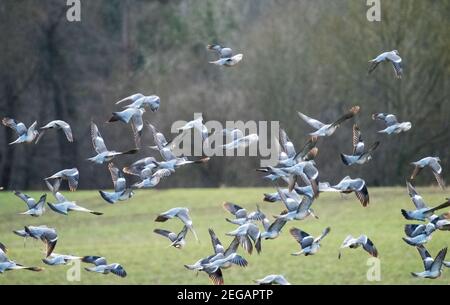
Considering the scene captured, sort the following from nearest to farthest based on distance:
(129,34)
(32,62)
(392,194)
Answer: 1. (392,194)
2. (32,62)
3. (129,34)

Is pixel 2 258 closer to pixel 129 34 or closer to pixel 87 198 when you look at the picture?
pixel 87 198

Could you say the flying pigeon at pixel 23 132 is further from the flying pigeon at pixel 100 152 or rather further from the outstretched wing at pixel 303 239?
the outstretched wing at pixel 303 239

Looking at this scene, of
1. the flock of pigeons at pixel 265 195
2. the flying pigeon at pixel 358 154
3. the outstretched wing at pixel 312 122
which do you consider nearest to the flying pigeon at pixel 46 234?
the flock of pigeons at pixel 265 195

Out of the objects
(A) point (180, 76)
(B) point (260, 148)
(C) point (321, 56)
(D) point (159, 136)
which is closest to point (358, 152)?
(D) point (159, 136)

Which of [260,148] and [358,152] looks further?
[260,148]

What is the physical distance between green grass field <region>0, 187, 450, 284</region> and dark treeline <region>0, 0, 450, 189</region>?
6.04 metres

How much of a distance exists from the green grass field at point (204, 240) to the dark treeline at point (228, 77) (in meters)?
6.04

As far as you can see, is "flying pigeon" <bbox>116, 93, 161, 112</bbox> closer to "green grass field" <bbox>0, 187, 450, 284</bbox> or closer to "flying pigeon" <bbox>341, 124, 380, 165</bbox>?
"flying pigeon" <bbox>341, 124, 380, 165</bbox>

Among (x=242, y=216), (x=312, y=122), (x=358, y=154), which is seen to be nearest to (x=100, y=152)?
(x=242, y=216)

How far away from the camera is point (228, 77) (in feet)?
114

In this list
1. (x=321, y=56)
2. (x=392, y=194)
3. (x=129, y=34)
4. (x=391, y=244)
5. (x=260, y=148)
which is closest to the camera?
(x=391, y=244)

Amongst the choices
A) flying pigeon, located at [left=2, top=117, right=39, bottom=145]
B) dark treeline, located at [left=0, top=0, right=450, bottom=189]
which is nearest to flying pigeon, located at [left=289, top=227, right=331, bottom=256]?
flying pigeon, located at [left=2, top=117, right=39, bottom=145]

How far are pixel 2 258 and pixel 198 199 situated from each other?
1236 cm
